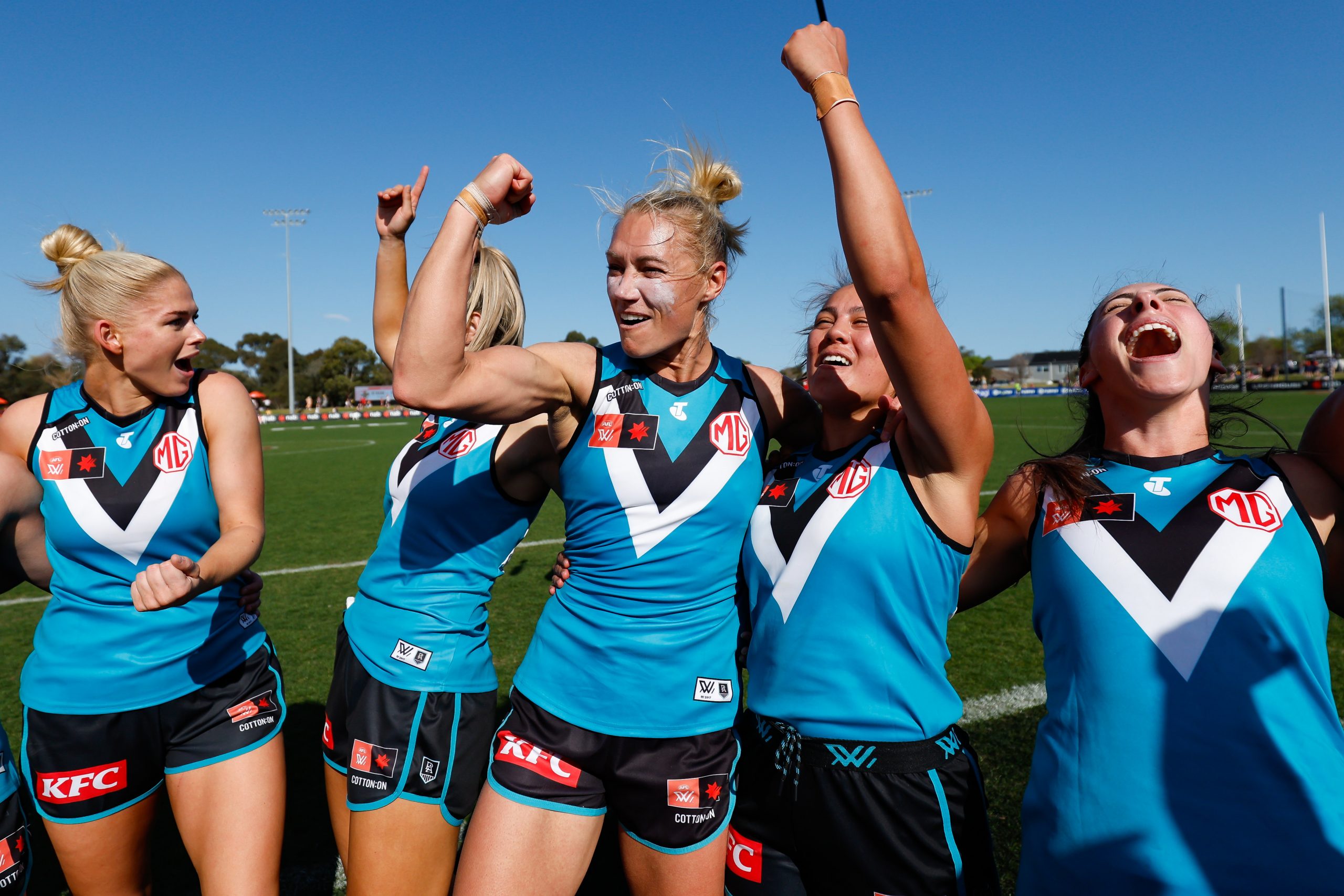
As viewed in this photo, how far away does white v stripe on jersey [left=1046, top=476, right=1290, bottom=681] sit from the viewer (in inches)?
68.6

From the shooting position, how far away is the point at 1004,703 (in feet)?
15.6

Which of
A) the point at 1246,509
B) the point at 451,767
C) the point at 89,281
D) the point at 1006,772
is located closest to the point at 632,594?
the point at 451,767

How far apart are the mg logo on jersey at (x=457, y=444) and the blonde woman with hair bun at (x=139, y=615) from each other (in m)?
0.62

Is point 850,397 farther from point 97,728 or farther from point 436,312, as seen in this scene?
point 97,728

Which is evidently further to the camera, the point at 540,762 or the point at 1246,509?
the point at 540,762

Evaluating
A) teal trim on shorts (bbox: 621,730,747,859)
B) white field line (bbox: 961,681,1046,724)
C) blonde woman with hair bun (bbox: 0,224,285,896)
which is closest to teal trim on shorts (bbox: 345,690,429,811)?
blonde woman with hair bun (bbox: 0,224,285,896)

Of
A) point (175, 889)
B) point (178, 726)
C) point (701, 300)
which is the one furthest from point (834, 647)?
point (175, 889)

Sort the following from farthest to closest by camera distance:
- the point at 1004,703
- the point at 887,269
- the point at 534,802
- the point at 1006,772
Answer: the point at 1004,703
the point at 1006,772
the point at 534,802
the point at 887,269

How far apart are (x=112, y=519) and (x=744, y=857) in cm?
220

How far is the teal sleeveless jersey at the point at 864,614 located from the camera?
205cm

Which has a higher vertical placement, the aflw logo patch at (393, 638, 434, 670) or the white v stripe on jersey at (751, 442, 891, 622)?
the white v stripe on jersey at (751, 442, 891, 622)

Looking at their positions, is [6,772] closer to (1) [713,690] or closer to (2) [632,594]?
(2) [632,594]

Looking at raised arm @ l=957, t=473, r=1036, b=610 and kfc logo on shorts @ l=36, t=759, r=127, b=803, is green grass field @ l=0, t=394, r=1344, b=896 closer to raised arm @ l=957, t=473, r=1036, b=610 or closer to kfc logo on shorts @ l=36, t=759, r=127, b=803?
raised arm @ l=957, t=473, r=1036, b=610

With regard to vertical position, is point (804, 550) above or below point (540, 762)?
above
